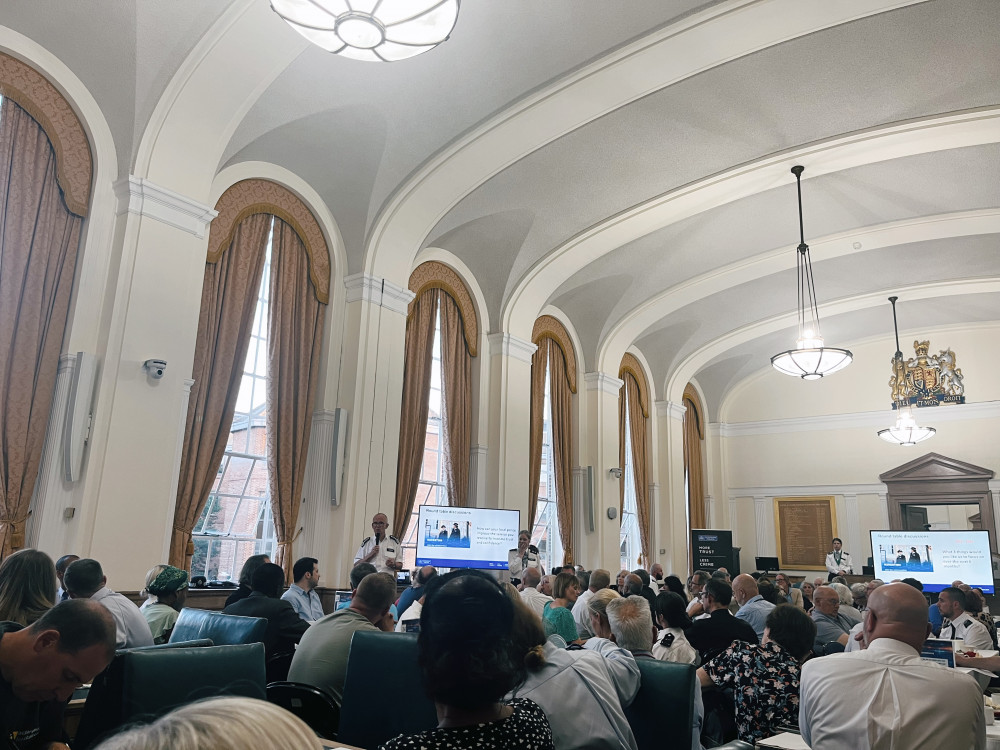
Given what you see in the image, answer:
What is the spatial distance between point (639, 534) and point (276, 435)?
7443 millimetres

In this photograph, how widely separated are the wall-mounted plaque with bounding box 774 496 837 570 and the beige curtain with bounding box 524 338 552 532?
652cm

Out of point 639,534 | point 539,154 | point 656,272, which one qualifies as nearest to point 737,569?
point 639,534

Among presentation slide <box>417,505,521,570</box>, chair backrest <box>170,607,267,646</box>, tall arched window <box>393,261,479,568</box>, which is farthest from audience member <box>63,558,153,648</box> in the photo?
tall arched window <box>393,261,479,568</box>

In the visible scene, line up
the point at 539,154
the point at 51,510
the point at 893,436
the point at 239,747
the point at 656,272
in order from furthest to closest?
1. the point at 893,436
2. the point at 656,272
3. the point at 539,154
4. the point at 51,510
5. the point at 239,747

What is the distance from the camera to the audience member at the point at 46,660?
178cm

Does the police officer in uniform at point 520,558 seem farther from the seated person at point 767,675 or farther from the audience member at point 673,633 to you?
the seated person at point 767,675

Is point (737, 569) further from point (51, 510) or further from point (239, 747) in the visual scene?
point (239, 747)

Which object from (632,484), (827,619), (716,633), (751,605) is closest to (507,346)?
(632,484)

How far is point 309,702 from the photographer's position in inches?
107

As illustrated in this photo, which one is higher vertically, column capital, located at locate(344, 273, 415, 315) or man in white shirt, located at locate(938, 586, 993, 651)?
column capital, located at locate(344, 273, 415, 315)

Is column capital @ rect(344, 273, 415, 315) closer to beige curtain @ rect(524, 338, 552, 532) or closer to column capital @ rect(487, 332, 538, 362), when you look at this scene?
column capital @ rect(487, 332, 538, 362)

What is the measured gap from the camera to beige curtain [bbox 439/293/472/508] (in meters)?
8.77

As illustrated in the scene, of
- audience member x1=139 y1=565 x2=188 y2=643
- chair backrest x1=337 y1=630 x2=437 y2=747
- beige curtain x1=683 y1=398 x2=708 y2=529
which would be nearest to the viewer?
chair backrest x1=337 y1=630 x2=437 y2=747

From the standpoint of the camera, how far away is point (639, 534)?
1262 centimetres
